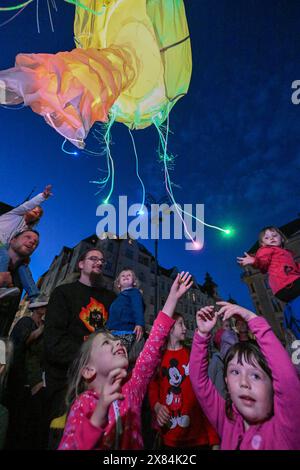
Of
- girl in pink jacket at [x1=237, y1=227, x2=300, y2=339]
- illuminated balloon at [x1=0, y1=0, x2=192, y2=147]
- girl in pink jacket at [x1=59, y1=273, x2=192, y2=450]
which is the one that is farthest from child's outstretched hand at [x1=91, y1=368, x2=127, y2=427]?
illuminated balloon at [x1=0, y1=0, x2=192, y2=147]

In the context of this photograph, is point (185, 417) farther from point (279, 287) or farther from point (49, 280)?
point (49, 280)

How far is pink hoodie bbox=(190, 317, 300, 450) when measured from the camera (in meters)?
1.30

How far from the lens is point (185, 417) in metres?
2.12

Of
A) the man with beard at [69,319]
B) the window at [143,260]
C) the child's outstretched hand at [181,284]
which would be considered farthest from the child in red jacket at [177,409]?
the window at [143,260]

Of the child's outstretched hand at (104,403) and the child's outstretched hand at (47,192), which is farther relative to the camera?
the child's outstretched hand at (47,192)

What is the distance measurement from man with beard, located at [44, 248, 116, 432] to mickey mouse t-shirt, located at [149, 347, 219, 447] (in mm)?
852

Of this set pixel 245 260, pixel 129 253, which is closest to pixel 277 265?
pixel 245 260

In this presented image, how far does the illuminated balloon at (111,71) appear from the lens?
3443 millimetres

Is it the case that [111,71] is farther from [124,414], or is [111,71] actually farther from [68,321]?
[124,414]

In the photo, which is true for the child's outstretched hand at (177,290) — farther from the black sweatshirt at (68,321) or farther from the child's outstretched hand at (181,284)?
the black sweatshirt at (68,321)

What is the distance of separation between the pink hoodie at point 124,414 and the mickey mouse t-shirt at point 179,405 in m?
0.66

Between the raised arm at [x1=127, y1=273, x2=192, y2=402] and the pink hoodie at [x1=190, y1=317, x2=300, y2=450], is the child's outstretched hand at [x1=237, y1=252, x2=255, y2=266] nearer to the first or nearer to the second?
the raised arm at [x1=127, y1=273, x2=192, y2=402]

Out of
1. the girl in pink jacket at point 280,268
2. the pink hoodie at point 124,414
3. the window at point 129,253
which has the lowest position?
the pink hoodie at point 124,414
